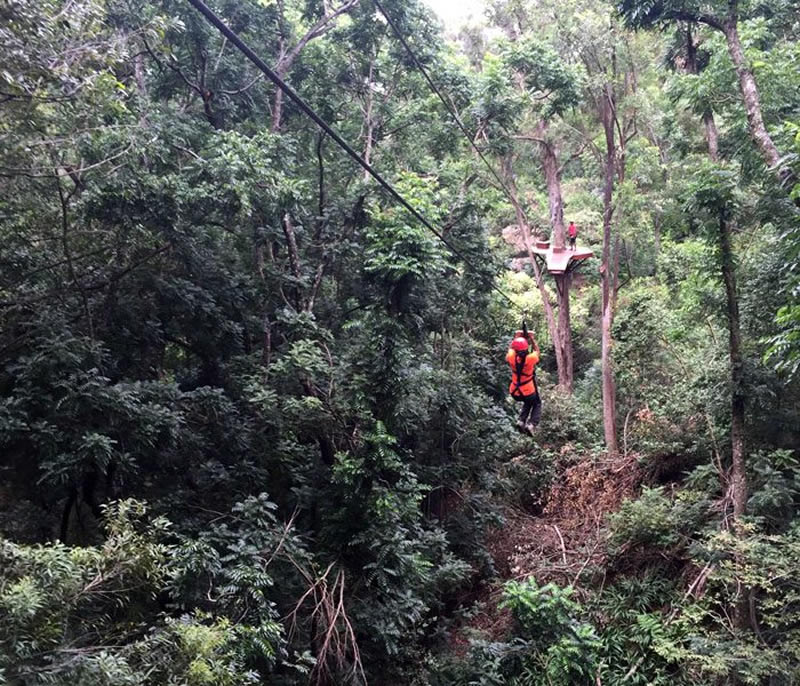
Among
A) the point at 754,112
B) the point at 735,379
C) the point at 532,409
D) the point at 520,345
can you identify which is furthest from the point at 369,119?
the point at 735,379

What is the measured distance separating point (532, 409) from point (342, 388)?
3.30 meters

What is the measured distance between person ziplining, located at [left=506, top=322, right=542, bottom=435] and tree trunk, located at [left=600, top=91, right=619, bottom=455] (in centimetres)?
253

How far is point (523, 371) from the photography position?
8.07 m

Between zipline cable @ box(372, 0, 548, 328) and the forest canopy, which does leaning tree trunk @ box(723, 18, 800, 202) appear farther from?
zipline cable @ box(372, 0, 548, 328)

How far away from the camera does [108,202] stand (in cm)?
596

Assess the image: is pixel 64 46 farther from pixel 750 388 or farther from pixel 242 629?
pixel 750 388

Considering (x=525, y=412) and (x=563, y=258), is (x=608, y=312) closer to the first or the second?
(x=563, y=258)

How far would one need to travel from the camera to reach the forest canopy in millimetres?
4828

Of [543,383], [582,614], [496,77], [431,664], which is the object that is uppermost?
[496,77]

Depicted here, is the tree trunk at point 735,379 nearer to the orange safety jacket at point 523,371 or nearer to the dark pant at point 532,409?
the orange safety jacket at point 523,371

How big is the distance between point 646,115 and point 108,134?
33.7ft

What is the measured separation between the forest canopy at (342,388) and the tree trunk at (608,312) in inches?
4.9

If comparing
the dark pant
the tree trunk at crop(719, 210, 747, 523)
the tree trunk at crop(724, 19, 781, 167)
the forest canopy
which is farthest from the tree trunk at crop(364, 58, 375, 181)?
the tree trunk at crop(719, 210, 747, 523)

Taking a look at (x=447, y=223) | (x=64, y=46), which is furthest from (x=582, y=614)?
(x=64, y=46)
